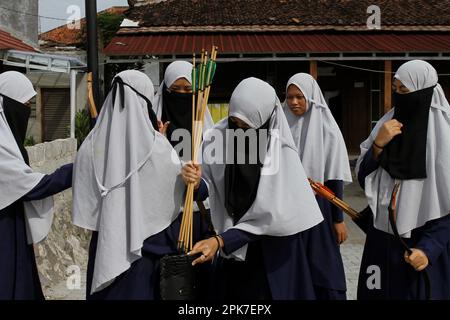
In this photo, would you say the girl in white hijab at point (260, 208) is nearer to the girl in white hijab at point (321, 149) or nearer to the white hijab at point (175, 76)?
the girl in white hijab at point (321, 149)

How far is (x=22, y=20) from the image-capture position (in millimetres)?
13070

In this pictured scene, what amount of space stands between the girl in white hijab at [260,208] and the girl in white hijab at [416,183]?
405 millimetres

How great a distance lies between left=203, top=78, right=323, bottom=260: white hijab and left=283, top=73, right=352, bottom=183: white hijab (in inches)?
42.6

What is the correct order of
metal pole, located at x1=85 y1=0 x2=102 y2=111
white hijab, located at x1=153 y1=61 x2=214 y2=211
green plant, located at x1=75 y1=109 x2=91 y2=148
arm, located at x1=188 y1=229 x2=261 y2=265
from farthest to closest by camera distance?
green plant, located at x1=75 y1=109 x2=91 y2=148, metal pole, located at x1=85 y1=0 x2=102 y2=111, white hijab, located at x1=153 y1=61 x2=214 y2=211, arm, located at x1=188 y1=229 x2=261 y2=265

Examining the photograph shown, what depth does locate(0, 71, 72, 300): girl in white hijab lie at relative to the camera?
8.11 feet

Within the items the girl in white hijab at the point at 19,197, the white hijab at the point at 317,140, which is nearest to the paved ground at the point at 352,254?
the white hijab at the point at 317,140

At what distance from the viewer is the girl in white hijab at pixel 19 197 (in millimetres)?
2471

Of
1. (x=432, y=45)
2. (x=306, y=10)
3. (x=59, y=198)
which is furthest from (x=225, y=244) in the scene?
(x=306, y=10)

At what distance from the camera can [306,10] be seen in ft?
40.3

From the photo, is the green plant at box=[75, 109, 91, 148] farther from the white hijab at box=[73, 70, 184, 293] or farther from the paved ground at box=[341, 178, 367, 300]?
the white hijab at box=[73, 70, 184, 293]

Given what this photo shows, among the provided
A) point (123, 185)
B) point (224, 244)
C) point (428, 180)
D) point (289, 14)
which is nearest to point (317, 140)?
point (428, 180)

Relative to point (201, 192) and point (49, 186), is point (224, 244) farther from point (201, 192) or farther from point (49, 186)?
point (49, 186)

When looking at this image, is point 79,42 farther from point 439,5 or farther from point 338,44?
point 439,5

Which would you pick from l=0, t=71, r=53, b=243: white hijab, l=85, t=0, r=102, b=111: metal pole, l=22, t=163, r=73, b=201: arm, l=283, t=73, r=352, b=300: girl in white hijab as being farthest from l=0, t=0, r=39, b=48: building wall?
l=22, t=163, r=73, b=201: arm
